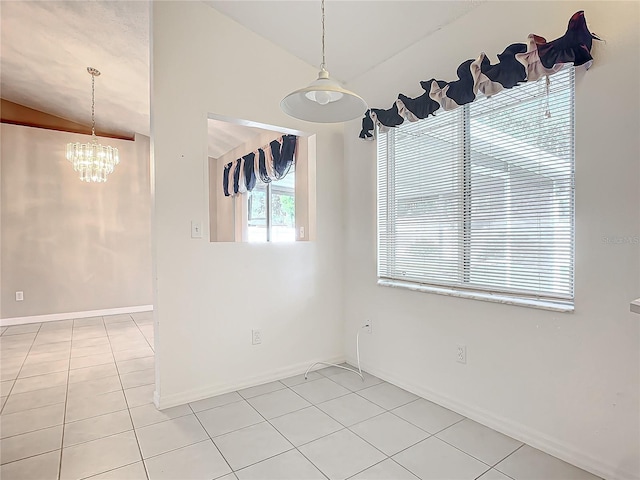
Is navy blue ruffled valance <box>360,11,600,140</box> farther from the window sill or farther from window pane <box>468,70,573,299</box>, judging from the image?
the window sill

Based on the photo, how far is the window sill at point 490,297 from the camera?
189 cm

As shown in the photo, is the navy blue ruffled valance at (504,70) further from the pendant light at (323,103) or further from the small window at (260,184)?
the small window at (260,184)

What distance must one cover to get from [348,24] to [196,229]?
1.91 meters

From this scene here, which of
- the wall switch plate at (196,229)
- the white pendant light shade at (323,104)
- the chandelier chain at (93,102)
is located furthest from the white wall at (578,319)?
the chandelier chain at (93,102)

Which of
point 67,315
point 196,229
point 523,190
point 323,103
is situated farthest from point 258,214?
point 523,190

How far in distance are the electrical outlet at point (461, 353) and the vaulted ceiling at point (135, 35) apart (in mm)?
2230

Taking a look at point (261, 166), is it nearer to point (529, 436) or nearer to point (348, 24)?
point (348, 24)

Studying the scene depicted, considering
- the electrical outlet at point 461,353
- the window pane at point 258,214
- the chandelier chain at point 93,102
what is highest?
the chandelier chain at point 93,102

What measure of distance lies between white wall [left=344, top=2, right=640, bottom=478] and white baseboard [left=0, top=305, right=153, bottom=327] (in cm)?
492

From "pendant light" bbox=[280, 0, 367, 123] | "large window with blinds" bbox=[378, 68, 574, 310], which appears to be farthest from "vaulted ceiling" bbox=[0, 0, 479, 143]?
"pendant light" bbox=[280, 0, 367, 123]

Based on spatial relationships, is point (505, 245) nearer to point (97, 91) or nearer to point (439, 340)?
point (439, 340)

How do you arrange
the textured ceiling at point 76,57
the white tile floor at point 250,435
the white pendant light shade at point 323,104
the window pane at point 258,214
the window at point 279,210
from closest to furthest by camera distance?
the white pendant light shade at point 323,104
the white tile floor at point 250,435
the textured ceiling at point 76,57
the window at point 279,210
the window pane at point 258,214

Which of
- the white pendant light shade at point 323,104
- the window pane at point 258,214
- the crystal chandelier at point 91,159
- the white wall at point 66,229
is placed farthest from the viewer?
the window pane at point 258,214

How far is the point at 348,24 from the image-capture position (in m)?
2.61
